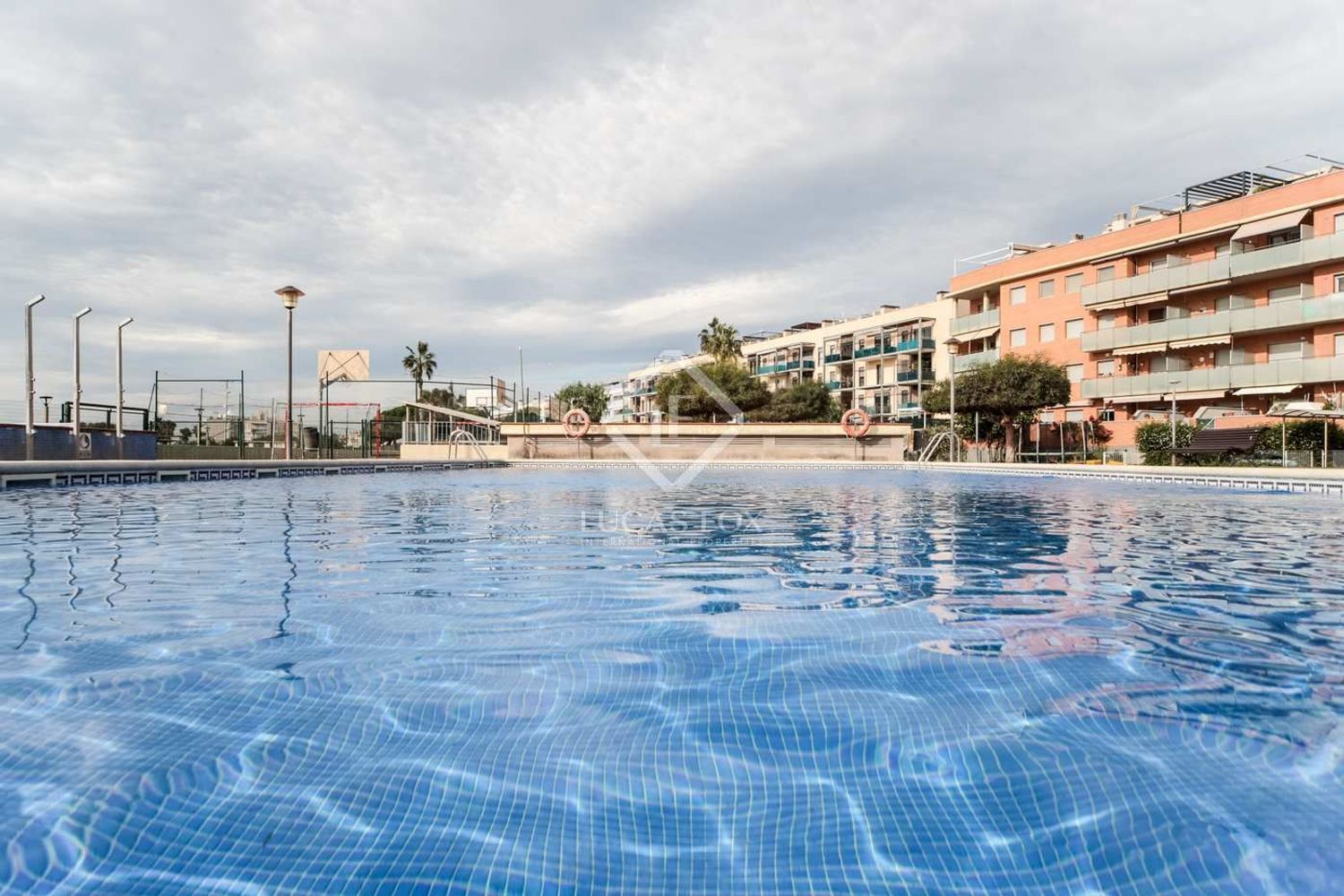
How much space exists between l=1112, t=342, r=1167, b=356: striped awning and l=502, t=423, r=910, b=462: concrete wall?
10.0 m

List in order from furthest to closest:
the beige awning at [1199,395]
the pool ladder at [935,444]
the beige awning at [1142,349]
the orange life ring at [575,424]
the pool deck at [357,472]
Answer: the orange life ring at [575,424]
the pool ladder at [935,444]
the beige awning at [1142,349]
the beige awning at [1199,395]
the pool deck at [357,472]

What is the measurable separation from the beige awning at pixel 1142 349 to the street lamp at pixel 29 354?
37.8m

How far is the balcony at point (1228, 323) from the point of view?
28469 mm

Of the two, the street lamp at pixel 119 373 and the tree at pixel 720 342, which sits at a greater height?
the tree at pixel 720 342

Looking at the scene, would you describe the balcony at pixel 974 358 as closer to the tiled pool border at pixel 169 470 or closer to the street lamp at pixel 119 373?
the tiled pool border at pixel 169 470

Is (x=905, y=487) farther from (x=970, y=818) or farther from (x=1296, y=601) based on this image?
(x=970, y=818)

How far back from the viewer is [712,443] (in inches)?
1489

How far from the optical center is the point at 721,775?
2.74 m

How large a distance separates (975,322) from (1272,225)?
1537 centimetres

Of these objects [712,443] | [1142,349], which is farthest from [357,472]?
[1142,349]

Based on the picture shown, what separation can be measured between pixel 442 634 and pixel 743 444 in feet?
111

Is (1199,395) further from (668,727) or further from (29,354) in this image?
(29,354)

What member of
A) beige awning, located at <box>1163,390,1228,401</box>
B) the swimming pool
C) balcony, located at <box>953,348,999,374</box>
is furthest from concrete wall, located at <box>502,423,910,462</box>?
the swimming pool

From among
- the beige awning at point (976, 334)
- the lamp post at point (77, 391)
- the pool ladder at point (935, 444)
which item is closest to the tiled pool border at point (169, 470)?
the lamp post at point (77, 391)
